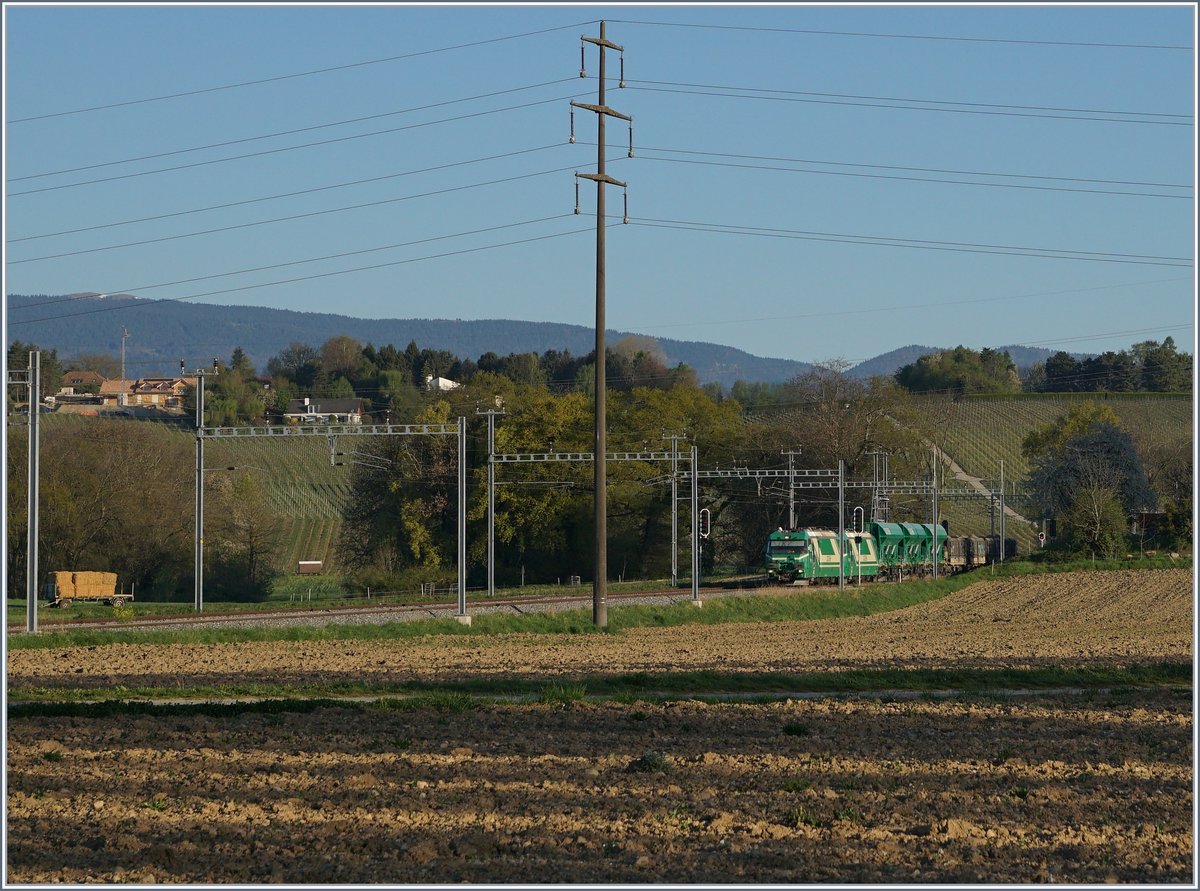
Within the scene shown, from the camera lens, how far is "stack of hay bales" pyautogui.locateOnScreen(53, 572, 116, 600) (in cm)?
6781

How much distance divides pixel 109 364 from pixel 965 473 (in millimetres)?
85812

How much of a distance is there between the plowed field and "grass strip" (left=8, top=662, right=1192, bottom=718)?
1.12m

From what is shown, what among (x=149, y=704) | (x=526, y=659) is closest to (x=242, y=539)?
(x=526, y=659)

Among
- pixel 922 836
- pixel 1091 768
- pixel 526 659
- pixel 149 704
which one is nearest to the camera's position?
pixel 922 836

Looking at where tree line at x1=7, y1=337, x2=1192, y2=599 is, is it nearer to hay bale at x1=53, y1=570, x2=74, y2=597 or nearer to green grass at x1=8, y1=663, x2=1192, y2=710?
hay bale at x1=53, y1=570, x2=74, y2=597

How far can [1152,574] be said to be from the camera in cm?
7694

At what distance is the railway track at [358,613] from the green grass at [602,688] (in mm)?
16009

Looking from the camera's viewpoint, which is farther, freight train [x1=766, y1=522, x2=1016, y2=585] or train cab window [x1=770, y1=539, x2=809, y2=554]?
train cab window [x1=770, y1=539, x2=809, y2=554]

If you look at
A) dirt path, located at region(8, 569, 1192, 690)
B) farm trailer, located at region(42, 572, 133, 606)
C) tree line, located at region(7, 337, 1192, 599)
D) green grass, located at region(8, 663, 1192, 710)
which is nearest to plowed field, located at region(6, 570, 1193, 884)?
green grass, located at region(8, 663, 1192, 710)

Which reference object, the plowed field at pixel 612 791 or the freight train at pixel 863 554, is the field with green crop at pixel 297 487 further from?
the plowed field at pixel 612 791

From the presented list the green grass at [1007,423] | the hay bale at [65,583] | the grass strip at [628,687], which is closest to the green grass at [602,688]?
the grass strip at [628,687]

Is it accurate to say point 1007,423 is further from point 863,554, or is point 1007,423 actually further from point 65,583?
point 65,583

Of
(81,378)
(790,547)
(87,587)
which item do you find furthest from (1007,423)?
(87,587)

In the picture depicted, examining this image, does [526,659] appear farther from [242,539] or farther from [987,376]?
[987,376]
